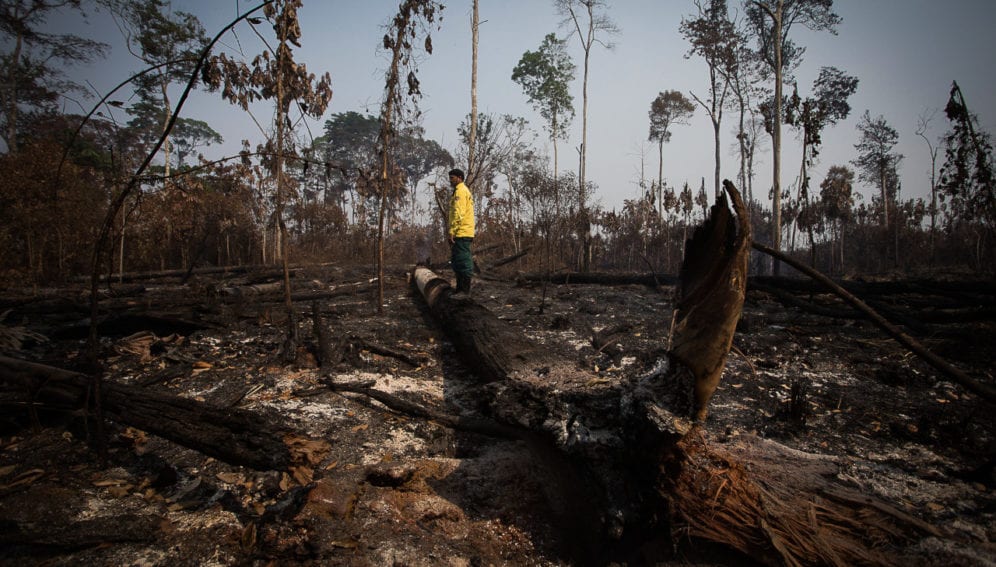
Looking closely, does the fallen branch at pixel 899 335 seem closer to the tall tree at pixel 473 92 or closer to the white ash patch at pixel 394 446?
the white ash patch at pixel 394 446

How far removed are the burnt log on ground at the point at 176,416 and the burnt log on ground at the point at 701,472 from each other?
145cm

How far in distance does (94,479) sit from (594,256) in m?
19.3

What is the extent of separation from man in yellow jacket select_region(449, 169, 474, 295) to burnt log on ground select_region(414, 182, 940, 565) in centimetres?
467

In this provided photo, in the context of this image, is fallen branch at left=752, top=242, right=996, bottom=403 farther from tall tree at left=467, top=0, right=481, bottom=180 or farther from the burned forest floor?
tall tree at left=467, top=0, right=481, bottom=180

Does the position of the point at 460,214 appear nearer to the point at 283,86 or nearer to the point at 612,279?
the point at 283,86

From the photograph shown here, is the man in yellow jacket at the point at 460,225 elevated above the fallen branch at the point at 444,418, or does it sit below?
above

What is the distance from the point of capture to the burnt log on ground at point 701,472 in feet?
4.82

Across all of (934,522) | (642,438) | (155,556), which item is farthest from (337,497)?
(934,522)

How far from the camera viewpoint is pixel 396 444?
2.84m

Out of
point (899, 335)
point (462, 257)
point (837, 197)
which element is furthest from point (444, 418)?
point (837, 197)

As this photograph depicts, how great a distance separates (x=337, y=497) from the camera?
2.11 metres

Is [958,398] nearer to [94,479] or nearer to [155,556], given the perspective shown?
[155,556]

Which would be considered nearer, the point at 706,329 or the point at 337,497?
the point at 706,329

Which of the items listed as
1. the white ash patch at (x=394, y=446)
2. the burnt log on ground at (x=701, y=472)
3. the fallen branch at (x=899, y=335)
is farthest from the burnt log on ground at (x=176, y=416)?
the fallen branch at (x=899, y=335)
